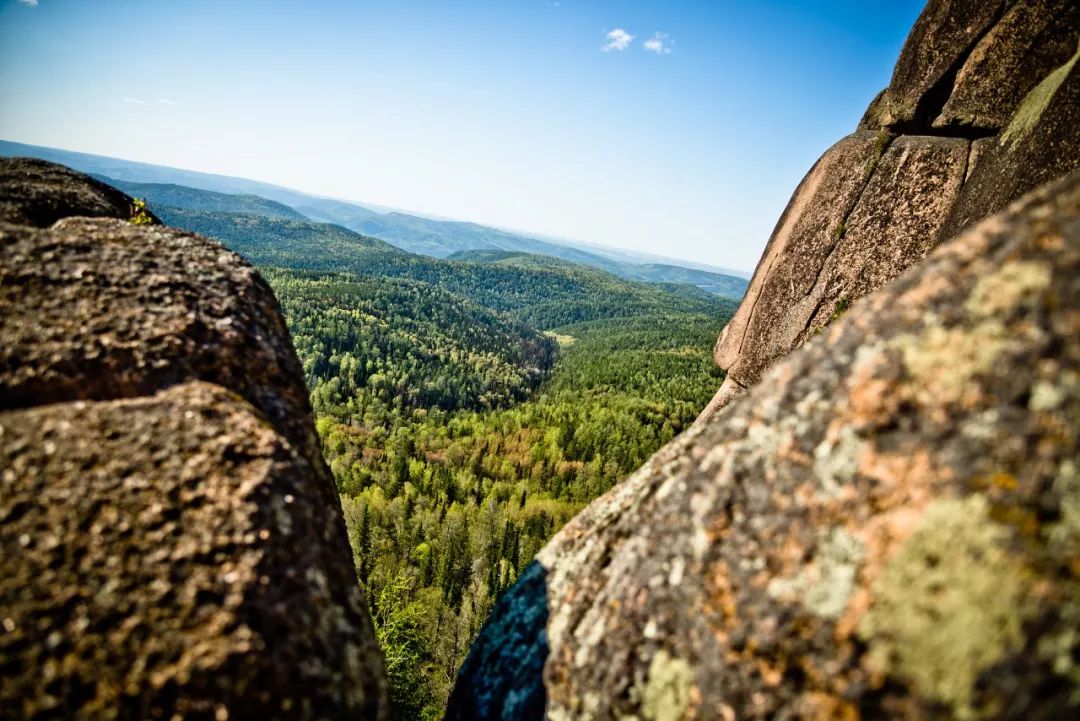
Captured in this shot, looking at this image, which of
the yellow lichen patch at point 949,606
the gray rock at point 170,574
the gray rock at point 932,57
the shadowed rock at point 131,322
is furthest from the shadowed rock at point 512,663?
the gray rock at point 932,57

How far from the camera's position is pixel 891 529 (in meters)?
3.17

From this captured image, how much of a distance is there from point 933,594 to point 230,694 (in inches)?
178

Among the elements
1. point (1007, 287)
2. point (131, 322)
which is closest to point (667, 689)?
point (1007, 287)

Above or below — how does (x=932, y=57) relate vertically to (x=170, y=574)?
above

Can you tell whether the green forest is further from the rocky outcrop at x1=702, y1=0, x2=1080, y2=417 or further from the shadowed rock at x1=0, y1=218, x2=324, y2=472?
the rocky outcrop at x1=702, y1=0, x2=1080, y2=417

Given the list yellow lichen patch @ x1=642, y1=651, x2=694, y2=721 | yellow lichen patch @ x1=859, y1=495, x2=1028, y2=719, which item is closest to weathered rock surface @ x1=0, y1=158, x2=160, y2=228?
yellow lichen patch @ x1=642, y1=651, x2=694, y2=721

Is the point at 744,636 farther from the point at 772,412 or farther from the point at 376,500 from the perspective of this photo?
the point at 376,500

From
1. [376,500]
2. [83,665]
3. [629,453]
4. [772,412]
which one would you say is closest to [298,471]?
[83,665]

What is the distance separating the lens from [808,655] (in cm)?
330

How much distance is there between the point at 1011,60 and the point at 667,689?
53.7ft

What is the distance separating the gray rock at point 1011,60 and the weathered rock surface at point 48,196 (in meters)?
18.4

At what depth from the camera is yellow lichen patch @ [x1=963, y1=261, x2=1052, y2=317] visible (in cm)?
→ 302

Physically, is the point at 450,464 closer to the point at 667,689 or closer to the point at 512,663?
the point at 512,663

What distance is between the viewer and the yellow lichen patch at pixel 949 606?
8.88 ft
